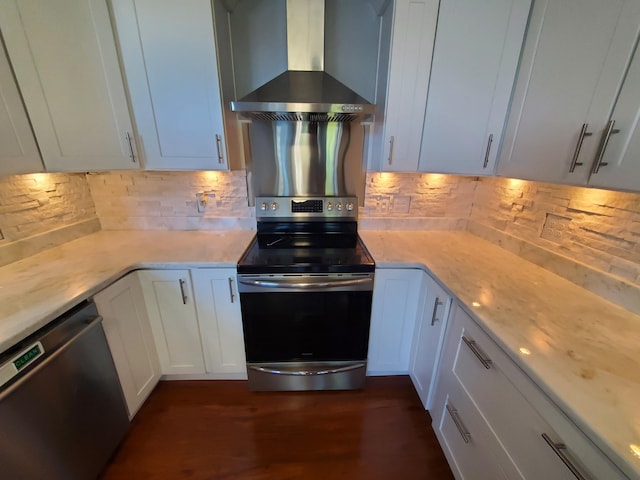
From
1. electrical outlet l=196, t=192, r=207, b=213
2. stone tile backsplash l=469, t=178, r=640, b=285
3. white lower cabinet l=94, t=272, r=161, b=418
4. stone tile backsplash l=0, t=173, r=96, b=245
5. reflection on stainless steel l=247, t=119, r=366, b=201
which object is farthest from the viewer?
electrical outlet l=196, t=192, r=207, b=213

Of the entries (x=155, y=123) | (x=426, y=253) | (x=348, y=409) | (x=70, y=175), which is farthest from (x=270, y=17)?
(x=348, y=409)

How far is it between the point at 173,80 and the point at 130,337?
4.87ft

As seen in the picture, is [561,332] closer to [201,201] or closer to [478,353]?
[478,353]

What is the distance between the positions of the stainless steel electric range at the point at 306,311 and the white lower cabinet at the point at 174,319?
0.35 metres

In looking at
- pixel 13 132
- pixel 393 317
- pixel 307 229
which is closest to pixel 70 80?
pixel 13 132

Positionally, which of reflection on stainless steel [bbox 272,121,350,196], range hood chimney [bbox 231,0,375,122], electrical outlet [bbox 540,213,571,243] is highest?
range hood chimney [bbox 231,0,375,122]

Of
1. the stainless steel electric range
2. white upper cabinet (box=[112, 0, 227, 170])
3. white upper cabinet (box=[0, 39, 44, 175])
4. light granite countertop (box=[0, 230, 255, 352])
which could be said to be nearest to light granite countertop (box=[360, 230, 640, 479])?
the stainless steel electric range

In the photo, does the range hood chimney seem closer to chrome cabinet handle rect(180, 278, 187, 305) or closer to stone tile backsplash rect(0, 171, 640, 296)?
stone tile backsplash rect(0, 171, 640, 296)

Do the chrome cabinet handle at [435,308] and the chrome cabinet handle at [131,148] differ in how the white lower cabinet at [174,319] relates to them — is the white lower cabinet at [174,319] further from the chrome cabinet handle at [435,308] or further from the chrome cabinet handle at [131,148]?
the chrome cabinet handle at [435,308]

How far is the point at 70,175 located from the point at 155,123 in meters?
0.85

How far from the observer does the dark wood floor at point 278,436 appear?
51.6 inches

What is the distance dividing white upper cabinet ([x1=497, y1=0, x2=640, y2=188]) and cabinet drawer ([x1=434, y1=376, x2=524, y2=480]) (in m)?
1.04

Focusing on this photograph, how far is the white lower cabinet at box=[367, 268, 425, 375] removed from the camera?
1.54 metres

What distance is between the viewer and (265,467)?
4.34ft
